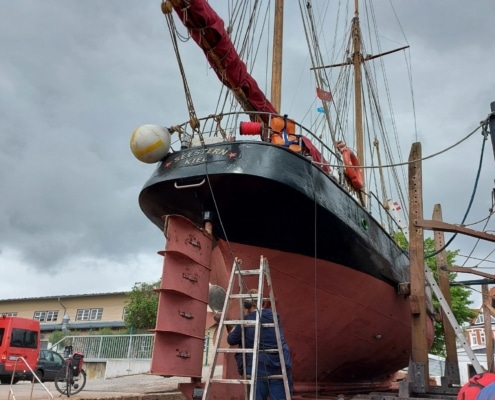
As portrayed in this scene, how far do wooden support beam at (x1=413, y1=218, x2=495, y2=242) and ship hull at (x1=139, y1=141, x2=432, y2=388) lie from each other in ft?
3.19

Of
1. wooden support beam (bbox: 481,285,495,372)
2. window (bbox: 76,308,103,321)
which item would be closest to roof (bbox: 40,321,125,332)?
window (bbox: 76,308,103,321)

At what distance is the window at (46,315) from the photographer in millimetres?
35844

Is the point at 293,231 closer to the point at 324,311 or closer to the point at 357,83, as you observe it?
the point at 324,311

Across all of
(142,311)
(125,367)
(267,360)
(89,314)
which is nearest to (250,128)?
(267,360)

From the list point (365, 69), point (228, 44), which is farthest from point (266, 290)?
point (365, 69)

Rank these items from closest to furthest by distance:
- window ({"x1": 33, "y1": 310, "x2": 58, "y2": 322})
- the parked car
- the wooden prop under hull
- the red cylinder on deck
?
the wooden prop under hull, the red cylinder on deck, the parked car, window ({"x1": 33, "y1": 310, "x2": 58, "y2": 322})

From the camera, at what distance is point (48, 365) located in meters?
14.8

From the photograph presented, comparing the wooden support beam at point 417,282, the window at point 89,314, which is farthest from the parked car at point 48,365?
the window at point 89,314

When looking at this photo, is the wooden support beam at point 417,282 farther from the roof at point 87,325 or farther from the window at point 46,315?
the window at point 46,315

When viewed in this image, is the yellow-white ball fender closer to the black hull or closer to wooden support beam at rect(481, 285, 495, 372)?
the black hull

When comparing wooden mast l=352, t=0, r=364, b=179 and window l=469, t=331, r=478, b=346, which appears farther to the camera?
window l=469, t=331, r=478, b=346

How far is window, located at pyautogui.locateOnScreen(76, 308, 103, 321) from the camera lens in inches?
1335

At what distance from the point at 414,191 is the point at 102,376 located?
14.2 metres

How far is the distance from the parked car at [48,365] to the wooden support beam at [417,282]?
12.2 metres
